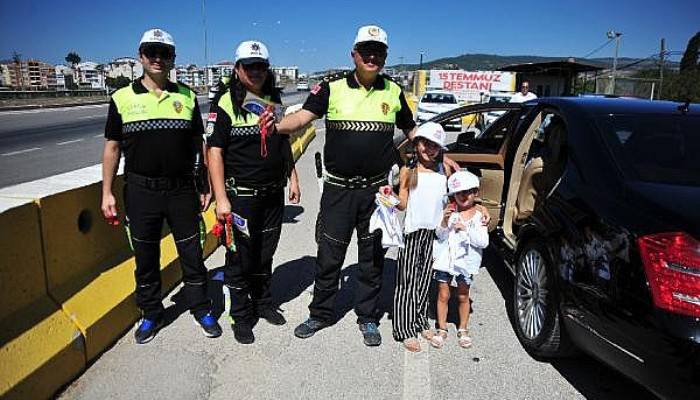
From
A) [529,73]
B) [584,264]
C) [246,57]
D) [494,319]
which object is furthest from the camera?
[529,73]

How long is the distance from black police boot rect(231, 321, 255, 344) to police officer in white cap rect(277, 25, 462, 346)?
32 cm

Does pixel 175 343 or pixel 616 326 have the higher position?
pixel 616 326

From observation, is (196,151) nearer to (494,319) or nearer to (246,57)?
(246,57)

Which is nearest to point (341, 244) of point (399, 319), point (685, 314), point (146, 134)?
point (399, 319)

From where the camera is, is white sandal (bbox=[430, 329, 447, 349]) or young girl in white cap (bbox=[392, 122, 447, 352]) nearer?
young girl in white cap (bbox=[392, 122, 447, 352])

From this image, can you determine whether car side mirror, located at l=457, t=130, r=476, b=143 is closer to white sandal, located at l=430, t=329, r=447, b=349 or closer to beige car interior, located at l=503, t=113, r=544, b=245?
beige car interior, located at l=503, t=113, r=544, b=245

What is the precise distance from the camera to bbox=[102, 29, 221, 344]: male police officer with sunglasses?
3010 millimetres

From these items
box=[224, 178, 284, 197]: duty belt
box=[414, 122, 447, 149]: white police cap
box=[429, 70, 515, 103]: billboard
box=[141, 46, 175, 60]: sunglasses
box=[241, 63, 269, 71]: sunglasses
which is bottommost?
box=[224, 178, 284, 197]: duty belt

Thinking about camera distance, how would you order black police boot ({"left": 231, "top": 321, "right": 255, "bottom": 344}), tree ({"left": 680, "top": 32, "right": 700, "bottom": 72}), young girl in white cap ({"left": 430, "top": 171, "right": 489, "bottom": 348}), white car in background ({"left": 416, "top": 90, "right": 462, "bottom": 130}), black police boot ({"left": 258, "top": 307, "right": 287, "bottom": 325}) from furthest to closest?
tree ({"left": 680, "top": 32, "right": 700, "bottom": 72})
white car in background ({"left": 416, "top": 90, "right": 462, "bottom": 130})
black police boot ({"left": 258, "top": 307, "right": 287, "bottom": 325})
black police boot ({"left": 231, "top": 321, "right": 255, "bottom": 344})
young girl in white cap ({"left": 430, "top": 171, "right": 489, "bottom": 348})

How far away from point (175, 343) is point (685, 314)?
9.37ft

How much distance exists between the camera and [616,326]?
2277 mm

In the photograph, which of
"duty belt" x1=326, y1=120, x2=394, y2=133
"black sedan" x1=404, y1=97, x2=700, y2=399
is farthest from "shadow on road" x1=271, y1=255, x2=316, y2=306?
"black sedan" x1=404, y1=97, x2=700, y2=399

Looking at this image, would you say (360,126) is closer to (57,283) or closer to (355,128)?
(355,128)

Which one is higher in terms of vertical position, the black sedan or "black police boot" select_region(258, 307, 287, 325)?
the black sedan
